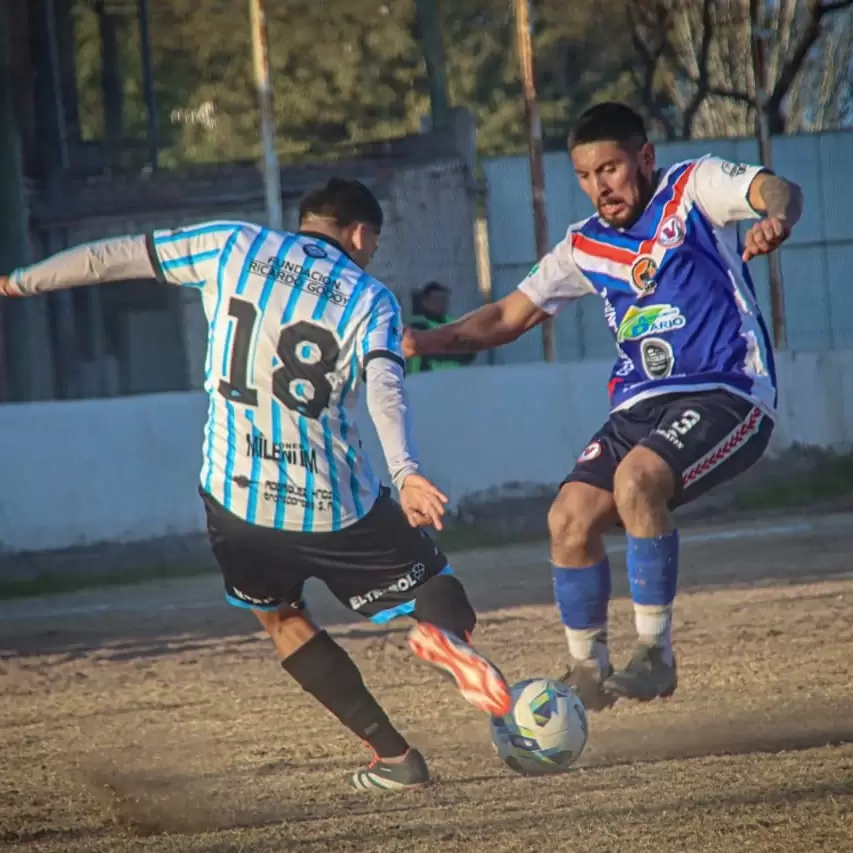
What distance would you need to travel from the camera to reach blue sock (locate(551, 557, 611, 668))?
6.36 metres

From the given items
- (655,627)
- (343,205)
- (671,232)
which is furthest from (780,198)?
(655,627)

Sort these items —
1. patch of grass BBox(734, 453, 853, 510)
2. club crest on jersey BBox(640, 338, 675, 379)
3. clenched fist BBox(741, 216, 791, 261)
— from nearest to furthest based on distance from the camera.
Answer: clenched fist BBox(741, 216, 791, 261) → club crest on jersey BBox(640, 338, 675, 379) → patch of grass BBox(734, 453, 853, 510)

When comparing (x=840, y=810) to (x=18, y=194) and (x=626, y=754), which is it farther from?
(x=18, y=194)

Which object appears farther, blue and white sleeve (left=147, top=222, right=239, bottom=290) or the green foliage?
the green foliage

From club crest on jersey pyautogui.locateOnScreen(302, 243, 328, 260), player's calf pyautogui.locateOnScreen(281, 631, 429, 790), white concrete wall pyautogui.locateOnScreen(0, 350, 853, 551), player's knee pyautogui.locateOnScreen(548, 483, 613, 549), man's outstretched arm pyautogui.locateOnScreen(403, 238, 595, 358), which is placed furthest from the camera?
white concrete wall pyautogui.locateOnScreen(0, 350, 853, 551)

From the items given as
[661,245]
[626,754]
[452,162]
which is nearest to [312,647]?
[626,754]

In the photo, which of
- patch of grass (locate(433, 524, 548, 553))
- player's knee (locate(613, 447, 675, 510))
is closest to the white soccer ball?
player's knee (locate(613, 447, 675, 510))

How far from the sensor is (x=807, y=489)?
51.5ft

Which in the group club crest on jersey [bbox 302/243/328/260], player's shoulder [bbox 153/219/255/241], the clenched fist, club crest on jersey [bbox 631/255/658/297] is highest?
player's shoulder [bbox 153/219/255/241]

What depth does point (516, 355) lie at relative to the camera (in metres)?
19.6

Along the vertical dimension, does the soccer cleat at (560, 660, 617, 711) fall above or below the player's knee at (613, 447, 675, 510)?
below

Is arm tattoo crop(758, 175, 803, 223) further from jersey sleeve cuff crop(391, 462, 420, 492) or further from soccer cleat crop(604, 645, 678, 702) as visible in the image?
soccer cleat crop(604, 645, 678, 702)

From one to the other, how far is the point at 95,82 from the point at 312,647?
1682 inches

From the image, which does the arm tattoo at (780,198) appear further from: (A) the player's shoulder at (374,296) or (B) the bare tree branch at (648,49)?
(B) the bare tree branch at (648,49)
